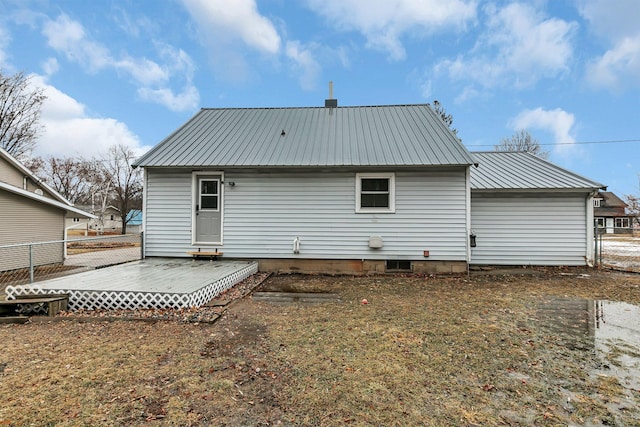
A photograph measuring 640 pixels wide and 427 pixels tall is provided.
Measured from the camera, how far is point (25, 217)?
1016 cm

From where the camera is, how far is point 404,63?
16.3 meters

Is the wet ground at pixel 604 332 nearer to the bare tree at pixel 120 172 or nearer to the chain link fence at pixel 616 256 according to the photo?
the chain link fence at pixel 616 256

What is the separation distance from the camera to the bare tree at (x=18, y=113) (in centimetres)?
2144

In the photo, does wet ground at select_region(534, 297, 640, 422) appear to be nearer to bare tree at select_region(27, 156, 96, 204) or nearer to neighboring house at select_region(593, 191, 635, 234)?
bare tree at select_region(27, 156, 96, 204)

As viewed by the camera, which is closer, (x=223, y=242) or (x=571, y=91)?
(x=223, y=242)

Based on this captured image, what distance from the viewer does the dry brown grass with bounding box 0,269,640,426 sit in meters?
2.32

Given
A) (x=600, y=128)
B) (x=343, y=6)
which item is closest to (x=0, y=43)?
(x=343, y=6)

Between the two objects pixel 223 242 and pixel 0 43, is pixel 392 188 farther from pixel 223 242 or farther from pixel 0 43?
pixel 0 43

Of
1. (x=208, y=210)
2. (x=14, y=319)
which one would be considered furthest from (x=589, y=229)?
(x=14, y=319)

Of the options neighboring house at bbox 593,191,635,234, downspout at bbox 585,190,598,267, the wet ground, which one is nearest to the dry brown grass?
the wet ground

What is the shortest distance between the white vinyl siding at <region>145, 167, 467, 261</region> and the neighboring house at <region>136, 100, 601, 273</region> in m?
0.03

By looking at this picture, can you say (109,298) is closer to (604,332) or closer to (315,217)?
(315,217)

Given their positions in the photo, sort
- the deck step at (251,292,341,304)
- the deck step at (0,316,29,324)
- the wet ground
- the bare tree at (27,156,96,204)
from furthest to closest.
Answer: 1. the bare tree at (27,156,96,204)
2. the deck step at (251,292,341,304)
3. the deck step at (0,316,29,324)
4. the wet ground

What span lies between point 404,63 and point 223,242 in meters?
14.1
